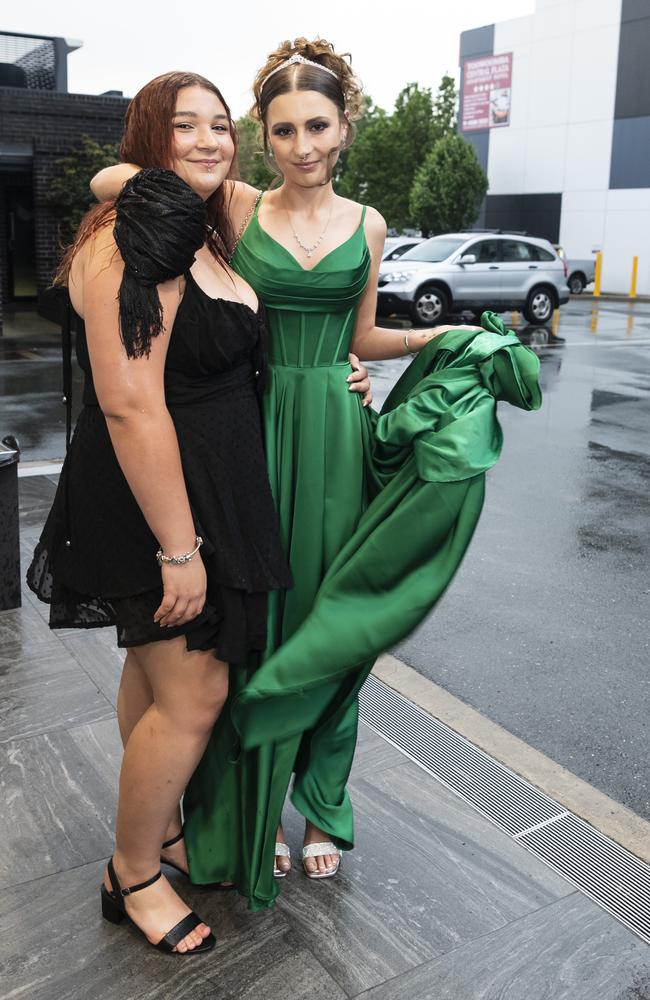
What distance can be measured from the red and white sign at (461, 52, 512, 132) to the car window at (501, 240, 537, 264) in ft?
56.6

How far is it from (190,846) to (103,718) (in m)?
1.01

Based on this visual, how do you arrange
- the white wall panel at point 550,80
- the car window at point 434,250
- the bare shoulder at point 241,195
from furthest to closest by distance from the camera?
1. the white wall panel at point 550,80
2. the car window at point 434,250
3. the bare shoulder at point 241,195

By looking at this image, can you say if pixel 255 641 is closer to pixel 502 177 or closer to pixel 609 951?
pixel 609 951

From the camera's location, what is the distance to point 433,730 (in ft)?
11.6

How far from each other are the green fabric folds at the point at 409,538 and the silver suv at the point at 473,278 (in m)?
14.8

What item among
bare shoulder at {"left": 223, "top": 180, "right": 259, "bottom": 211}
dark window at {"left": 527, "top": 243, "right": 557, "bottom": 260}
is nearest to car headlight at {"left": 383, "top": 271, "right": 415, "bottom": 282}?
dark window at {"left": 527, "top": 243, "right": 557, "bottom": 260}

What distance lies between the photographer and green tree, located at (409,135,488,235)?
31.2 m

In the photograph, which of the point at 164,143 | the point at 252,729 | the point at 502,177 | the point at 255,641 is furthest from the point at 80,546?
the point at 502,177

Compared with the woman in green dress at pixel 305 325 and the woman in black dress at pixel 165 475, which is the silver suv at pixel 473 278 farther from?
the woman in black dress at pixel 165 475

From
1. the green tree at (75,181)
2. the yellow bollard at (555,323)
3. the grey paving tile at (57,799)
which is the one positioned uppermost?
the green tree at (75,181)

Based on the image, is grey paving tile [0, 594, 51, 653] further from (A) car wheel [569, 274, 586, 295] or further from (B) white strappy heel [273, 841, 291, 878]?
(A) car wheel [569, 274, 586, 295]

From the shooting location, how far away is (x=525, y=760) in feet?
11.1

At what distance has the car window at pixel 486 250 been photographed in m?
17.9

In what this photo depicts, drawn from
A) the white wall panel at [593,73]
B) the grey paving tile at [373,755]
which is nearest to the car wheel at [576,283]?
the white wall panel at [593,73]
